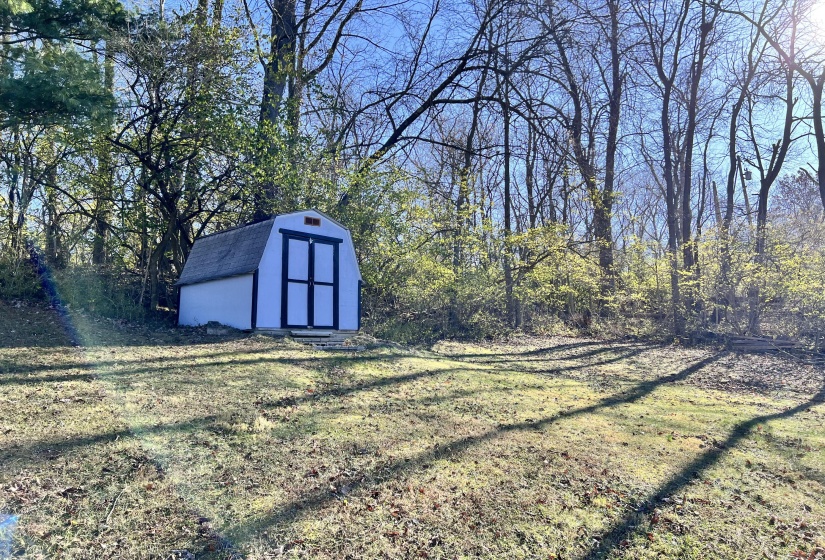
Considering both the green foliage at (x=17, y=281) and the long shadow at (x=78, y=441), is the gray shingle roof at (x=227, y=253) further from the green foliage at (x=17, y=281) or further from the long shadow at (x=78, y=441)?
the long shadow at (x=78, y=441)

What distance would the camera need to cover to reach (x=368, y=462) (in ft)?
14.4

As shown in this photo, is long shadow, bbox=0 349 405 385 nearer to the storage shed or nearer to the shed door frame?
the storage shed

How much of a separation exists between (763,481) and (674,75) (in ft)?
53.2

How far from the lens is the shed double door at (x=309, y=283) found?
33.7 ft

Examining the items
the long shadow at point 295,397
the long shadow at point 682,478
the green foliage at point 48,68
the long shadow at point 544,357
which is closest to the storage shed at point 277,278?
the long shadow at point 295,397

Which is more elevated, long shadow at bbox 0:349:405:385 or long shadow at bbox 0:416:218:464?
long shadow at bbox 0:349:405:385

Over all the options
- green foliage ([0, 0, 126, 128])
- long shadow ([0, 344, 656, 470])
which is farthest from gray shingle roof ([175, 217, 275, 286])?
green foliage ([0, 0, 126, 128])

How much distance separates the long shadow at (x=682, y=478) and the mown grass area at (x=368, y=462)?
2 centimetres

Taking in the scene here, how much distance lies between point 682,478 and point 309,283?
756 centimetres

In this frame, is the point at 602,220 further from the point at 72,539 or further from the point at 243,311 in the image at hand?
the point at 72,539

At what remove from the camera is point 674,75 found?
17562 mm

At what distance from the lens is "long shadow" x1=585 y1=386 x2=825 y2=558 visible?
355 cm

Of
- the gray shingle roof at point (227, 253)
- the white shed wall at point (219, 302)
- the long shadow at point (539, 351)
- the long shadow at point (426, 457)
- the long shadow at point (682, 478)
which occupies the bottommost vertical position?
the long shadow at point (682, 478)

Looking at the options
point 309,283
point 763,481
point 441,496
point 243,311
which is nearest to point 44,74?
point 243,311
